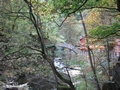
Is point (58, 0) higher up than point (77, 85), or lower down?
higher up

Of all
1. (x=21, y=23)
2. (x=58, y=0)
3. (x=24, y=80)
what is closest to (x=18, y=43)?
(x=21, y=23)

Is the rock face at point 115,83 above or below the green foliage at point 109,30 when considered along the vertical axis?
below

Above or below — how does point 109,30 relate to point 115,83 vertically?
above

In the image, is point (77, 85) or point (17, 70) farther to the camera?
point (77, 85)

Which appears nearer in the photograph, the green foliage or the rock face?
the green foliage

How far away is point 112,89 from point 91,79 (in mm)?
1727

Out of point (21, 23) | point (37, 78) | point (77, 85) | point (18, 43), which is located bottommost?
point (77, 85)

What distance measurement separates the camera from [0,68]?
8.26 meters

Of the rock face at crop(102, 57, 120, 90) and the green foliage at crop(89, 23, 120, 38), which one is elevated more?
the green foliage at crop(89, 23, 120, 38)

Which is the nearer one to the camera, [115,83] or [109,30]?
[109,30]

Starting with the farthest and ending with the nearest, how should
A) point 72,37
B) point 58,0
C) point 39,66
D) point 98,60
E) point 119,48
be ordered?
point 72,37 → point 119,48 → point 98,60 → point 39,66 → point 58,0

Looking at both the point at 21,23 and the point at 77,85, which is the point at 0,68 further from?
the point at 77,85

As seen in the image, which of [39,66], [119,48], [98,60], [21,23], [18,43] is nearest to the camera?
[18,43]

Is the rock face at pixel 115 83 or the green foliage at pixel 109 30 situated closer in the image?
the green foliage at pixel 109 30
